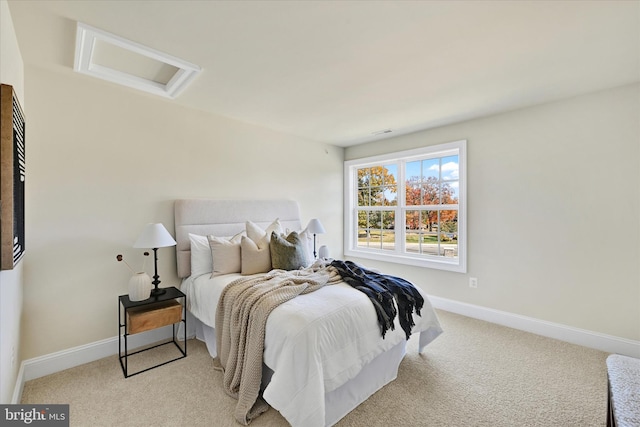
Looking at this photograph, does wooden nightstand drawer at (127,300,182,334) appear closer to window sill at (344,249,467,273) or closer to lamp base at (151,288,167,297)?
lamp base at (151,288,167,297)

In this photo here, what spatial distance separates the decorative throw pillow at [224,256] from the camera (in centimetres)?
272

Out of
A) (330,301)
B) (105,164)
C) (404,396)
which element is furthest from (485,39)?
(105,164)

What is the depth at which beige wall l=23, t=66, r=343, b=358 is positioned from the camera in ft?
7.34

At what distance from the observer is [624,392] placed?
0.98 m

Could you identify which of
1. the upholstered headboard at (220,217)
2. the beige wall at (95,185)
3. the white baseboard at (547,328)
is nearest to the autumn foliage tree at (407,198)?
the white baseboard at (547,328)

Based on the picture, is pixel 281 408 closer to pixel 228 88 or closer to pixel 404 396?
pixel 404 396

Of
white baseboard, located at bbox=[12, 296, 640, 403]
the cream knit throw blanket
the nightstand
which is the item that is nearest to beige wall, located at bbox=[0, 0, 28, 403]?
white baseboard, located at bbox=[12, 296, 640, 403]

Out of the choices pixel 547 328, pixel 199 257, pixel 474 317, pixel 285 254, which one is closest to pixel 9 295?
pixel 199 257

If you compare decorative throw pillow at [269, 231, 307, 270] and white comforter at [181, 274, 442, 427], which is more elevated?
decorative throw pillow at [269, 231, 307, 270]

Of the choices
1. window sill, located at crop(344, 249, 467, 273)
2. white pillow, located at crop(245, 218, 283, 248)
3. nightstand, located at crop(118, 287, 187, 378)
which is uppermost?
white pillow, located at crop(245, 218, 283, 248)

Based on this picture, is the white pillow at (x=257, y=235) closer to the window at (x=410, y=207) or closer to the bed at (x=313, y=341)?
the bed at (x=313, y=341)

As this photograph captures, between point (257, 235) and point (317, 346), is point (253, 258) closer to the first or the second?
point (257, 235)

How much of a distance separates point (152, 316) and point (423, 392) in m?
2.23

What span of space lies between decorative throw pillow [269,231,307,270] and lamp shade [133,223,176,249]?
0.95 metres
